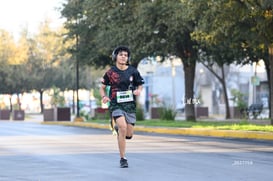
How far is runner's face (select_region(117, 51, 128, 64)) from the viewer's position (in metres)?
10.5

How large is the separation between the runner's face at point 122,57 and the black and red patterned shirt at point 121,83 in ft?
0.53

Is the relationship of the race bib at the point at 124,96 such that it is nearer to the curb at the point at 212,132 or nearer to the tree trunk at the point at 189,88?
the curb at the point at 212,132

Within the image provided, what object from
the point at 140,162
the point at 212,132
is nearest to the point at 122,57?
the point at 140,162

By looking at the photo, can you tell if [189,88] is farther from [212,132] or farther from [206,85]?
[206,85]

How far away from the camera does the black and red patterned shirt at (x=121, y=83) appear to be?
34.0 feet

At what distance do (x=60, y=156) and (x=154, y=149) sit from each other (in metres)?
2.70

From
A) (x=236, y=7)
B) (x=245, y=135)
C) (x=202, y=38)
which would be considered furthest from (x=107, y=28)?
(x=245, y=135)

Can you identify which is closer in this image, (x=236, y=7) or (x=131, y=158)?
(x=131, y=158)

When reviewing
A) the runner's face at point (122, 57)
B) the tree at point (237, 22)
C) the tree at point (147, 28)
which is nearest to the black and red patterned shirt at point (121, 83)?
the runner's face at point (122, 57)

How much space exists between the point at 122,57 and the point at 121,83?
1.46ft

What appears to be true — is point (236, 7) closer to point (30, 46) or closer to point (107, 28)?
point (107, 28)

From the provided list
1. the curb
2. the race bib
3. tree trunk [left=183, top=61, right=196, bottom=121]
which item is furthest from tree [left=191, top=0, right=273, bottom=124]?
the race bib

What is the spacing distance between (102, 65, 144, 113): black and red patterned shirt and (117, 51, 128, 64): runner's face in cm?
16

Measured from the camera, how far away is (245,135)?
64.1ft
